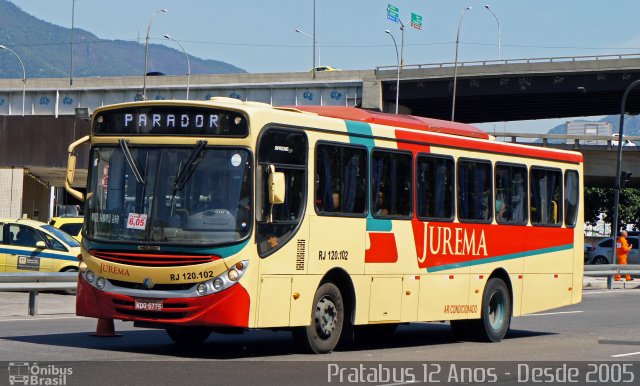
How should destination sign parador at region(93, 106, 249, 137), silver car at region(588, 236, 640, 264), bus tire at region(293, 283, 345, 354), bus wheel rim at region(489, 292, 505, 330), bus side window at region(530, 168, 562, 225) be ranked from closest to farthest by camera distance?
1. destination sign parador at region(93, 106, 249, 137)
2. bus tire at region(293, 283, 345, 354)
3. bus wheel rim at region(489, 292, 505, 330)
4. bus side window at region(530, 168, 562, 225)
5. silver car at region(588, 236, 640, 264)

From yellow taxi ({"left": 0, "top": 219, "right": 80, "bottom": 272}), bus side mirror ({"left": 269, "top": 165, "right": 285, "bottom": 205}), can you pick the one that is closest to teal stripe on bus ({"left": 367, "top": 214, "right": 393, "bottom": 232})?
bus side mirror ({"left": 269, "top": 165, "right": 285, "bottom": 205})

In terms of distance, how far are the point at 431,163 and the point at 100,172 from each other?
4.78 meters

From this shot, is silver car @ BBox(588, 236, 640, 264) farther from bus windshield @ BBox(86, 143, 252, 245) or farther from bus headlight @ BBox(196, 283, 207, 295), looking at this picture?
bus headlight @ BBox(196, 283, 207, 295)

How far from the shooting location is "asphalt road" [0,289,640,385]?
39.0 ft

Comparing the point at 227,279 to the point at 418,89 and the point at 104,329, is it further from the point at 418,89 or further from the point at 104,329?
the point at 418,89

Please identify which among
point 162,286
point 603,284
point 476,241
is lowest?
point 603,284

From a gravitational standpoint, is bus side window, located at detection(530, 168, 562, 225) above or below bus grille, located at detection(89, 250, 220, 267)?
above

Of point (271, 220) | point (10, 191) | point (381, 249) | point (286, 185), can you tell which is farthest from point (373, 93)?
point (271, 220)

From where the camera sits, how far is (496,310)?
1817cm

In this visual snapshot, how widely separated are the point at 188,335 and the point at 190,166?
2.64 meters

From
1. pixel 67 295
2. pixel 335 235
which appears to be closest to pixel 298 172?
pixel 335 235

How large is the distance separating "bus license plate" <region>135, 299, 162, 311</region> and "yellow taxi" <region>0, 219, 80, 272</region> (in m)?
12.9

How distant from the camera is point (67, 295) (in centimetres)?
2608

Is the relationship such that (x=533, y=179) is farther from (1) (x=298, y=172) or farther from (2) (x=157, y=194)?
(2) (x=157, y=194)
